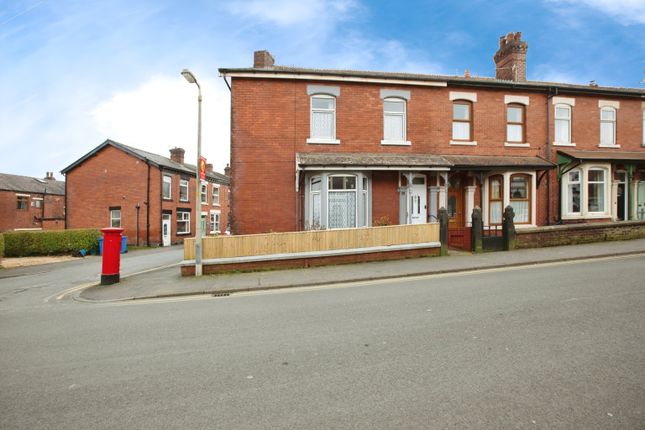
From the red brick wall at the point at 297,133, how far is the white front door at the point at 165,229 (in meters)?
17.2

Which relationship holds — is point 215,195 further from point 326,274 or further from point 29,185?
point 326,274

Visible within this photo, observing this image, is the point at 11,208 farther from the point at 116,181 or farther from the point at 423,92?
the point at 423,92

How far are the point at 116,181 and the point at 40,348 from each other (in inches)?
1106

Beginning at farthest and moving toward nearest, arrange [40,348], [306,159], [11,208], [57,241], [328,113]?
[11,208] → [57,241] → [328,113] → [306,159] → [40,348]

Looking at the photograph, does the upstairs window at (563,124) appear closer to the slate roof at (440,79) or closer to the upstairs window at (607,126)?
the slate roof at (440,79)

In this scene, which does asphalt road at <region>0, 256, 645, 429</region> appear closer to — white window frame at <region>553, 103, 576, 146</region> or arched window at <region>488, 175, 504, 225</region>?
arched window at <region>488, 175, 504, 225</region>

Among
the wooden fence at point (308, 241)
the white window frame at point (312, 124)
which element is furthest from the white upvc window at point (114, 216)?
the wooden fence at point (308, 241)

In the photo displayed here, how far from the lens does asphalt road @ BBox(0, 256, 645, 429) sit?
2.95 metres

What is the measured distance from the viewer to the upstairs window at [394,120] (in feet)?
51.6

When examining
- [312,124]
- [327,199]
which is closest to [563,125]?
[312,124]

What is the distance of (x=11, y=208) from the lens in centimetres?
3759

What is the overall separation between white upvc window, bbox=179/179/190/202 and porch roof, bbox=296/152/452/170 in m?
21.2

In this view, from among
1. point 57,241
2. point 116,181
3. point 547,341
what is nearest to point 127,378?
point 547,341

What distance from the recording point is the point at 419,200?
15.5m
